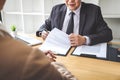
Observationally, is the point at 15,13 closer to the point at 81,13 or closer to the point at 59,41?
the point at 81,13

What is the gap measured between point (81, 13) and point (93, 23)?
0.57 feet

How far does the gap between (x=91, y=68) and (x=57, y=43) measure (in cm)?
47

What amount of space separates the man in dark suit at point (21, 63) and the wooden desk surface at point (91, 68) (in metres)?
0.56

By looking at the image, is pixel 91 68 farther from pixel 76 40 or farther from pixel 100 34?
pixel 100 34

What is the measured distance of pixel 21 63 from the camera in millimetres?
469

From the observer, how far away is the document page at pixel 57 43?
4.74 feet

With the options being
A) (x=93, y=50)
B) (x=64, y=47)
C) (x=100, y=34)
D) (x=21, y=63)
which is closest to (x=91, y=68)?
(x=93, y=50)

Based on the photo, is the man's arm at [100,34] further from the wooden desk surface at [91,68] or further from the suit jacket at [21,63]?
the suit jacket at [21,63]

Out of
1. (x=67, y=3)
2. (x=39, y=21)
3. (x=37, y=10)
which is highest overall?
(x=67, y=3)

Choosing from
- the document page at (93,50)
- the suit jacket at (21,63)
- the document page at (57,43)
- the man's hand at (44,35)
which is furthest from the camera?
the man's hand at (44,35)

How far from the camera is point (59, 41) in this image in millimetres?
1526

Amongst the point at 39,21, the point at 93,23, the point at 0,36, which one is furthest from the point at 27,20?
the point at 0,36

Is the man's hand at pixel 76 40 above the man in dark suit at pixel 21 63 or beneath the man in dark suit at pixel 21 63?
beneath

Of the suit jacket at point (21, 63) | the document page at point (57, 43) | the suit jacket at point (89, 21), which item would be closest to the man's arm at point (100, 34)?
the suit jacket at point (89, 21)
